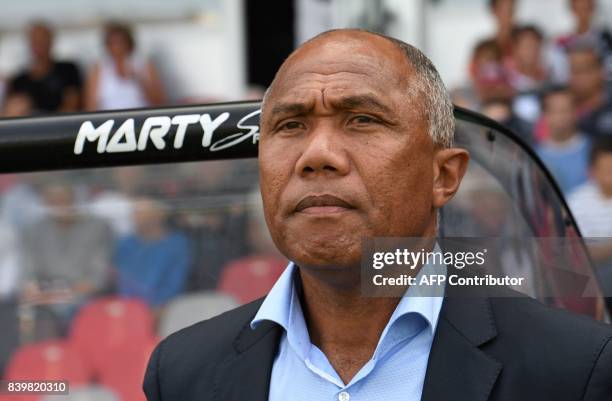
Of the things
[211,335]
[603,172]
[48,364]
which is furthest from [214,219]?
[603,172]

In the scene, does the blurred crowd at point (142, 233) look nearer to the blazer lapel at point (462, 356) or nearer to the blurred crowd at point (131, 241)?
the blurred crowd at point (131, 241)

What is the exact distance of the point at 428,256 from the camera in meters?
2.09

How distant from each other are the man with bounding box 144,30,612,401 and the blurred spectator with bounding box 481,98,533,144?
4584 millimetres

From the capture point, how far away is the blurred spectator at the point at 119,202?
329 centimetres

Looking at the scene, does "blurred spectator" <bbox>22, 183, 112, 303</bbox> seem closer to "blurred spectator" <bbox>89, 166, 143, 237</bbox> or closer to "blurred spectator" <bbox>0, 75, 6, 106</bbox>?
"blurred spectator" <bbox>89, 166, 143, 237</bbox>

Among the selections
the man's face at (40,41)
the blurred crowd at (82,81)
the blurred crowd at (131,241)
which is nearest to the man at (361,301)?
the blurred crowd at (131,241)

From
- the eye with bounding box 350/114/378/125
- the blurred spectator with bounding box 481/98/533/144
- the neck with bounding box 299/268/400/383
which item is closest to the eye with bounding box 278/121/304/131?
the eye with bounding box 350/114/378/125

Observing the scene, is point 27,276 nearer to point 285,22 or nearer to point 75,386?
point 75,386

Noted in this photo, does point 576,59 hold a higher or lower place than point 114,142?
higher

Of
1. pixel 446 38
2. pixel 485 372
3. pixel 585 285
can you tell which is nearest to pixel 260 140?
pixel 485 372

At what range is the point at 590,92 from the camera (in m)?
6.89

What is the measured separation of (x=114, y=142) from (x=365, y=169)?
0.52 m

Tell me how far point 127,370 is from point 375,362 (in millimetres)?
1267

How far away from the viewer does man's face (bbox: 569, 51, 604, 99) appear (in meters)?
6.88
